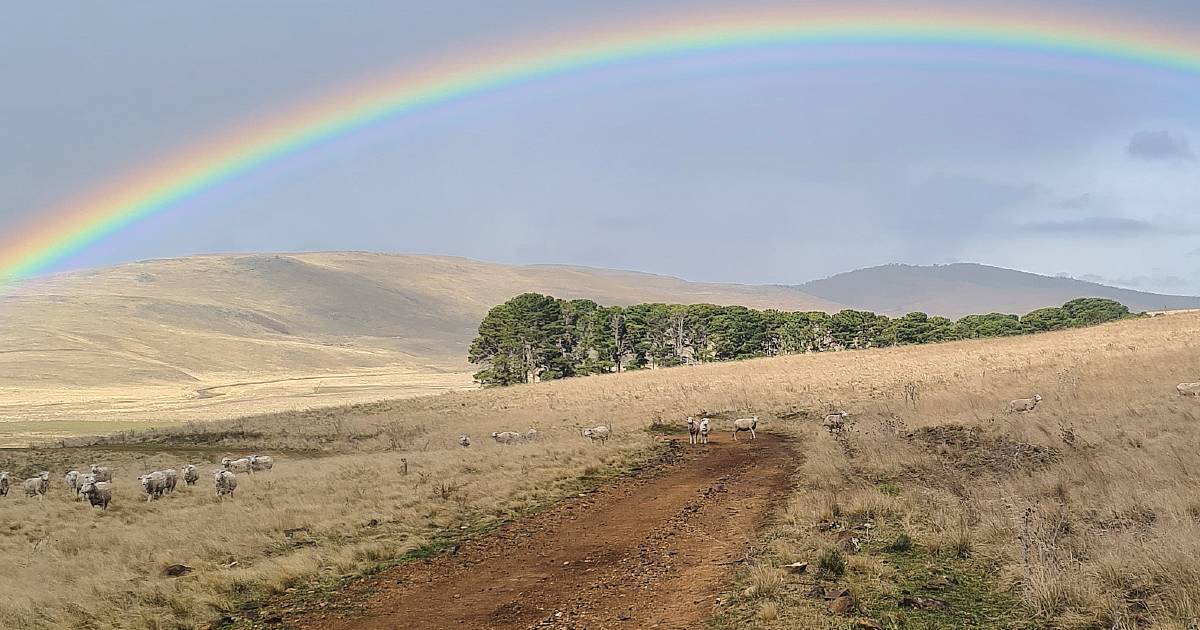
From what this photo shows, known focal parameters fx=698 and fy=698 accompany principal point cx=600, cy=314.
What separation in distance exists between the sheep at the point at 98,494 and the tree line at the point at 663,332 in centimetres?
7116

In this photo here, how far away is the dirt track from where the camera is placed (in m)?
9.61

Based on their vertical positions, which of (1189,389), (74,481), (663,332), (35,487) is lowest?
(35,487)

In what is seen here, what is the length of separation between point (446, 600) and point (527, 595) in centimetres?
124

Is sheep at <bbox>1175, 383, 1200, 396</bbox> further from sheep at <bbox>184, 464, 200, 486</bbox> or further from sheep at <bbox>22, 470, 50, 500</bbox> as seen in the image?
sheep at <bbox>22, 470, 50, 500</bbox>

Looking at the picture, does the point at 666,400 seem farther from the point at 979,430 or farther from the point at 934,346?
the point at 934,346

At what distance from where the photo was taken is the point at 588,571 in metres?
11.5

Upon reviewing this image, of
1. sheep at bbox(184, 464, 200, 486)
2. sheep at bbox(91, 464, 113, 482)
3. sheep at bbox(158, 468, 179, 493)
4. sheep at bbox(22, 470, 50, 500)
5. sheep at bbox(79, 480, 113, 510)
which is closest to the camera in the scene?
sheep at bbox(79, 480, 113, 510)

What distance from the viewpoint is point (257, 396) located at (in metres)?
144

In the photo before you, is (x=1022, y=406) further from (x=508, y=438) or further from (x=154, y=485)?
(x=154, y=485)

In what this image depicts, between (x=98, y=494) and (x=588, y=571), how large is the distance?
18.0m

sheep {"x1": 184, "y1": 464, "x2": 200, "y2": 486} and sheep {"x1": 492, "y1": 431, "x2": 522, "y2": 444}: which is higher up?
sheep {"x1": 184, "y1": 464, "x2": 200, "y2": 486}

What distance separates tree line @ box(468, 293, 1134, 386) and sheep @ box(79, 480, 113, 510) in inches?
2802

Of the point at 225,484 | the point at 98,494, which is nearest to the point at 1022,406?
the point at 225,484

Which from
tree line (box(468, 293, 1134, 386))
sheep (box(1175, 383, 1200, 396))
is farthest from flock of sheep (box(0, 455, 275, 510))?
tree line (box(468, 293, 1134, 386))
